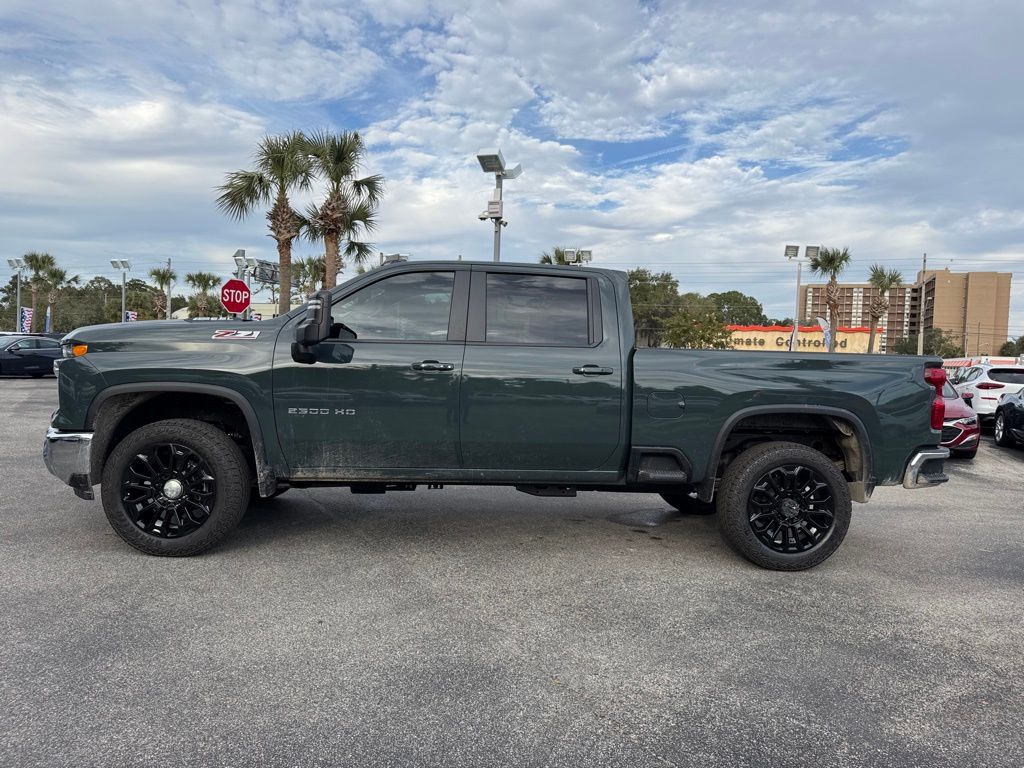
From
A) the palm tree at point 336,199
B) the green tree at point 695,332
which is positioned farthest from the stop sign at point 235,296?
the green tree at point 695,332

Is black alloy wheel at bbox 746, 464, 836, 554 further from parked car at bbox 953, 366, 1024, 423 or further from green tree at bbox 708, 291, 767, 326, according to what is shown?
green tree at bbox 708, 291, 767, 326

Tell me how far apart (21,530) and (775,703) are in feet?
17.0

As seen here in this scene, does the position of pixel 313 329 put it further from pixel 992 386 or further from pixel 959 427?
pixel 992 386

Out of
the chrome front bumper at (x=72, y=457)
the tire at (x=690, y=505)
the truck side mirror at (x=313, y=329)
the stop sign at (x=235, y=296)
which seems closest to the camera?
the truck side mirror at (x=313, y=329)

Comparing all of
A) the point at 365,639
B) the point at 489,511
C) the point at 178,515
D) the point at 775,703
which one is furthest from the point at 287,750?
the point at 489,511

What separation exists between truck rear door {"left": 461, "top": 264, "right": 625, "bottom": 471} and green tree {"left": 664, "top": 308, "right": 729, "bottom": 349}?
162ft

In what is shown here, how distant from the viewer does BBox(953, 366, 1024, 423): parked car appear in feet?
47.9

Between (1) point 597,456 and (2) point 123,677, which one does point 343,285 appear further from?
(2) point 123,677

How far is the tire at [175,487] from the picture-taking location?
462 cm

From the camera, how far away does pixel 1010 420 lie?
12656mm

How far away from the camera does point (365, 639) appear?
3.54 metres

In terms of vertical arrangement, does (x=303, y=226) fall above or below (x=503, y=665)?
above

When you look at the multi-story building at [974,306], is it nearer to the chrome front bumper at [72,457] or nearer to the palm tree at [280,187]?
the palm tree at [280,187]

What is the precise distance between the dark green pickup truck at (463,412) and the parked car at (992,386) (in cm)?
1189
